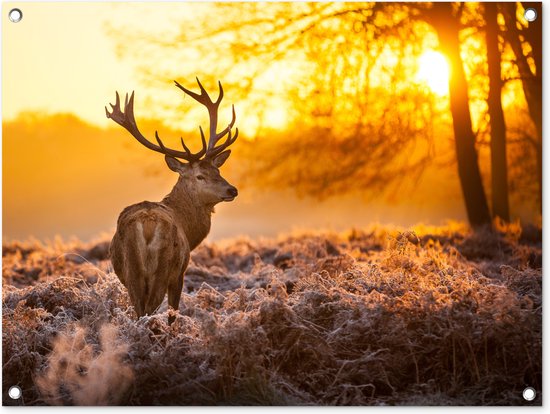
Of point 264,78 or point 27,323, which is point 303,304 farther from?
point 264,78

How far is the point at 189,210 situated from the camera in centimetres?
761

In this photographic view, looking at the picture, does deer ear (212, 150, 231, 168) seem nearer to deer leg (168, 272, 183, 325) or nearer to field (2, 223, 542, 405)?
deer leg (168, 272, 183, 325)

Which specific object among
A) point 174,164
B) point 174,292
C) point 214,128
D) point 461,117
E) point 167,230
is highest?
point 461,117

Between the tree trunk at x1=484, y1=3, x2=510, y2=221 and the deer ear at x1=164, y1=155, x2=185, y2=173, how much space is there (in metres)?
5.16

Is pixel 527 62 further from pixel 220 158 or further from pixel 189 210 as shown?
pixel 189 210

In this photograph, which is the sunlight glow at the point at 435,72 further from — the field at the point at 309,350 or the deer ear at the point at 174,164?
the field at the point at 309,350

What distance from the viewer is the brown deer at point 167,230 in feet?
21.6

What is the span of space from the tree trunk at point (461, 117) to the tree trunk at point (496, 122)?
0.22 m

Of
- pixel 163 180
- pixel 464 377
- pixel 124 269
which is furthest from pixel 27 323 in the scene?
pixel 163 180

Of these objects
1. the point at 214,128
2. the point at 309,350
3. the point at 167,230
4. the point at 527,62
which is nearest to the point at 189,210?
the point at 214,128

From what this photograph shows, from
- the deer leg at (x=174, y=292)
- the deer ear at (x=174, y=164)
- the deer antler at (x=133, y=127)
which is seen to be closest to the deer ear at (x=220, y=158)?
the deer antler at (x=133, y=127)

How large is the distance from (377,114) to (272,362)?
716cm

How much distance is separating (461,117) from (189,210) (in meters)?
6.32

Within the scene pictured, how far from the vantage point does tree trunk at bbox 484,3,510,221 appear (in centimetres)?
1141
